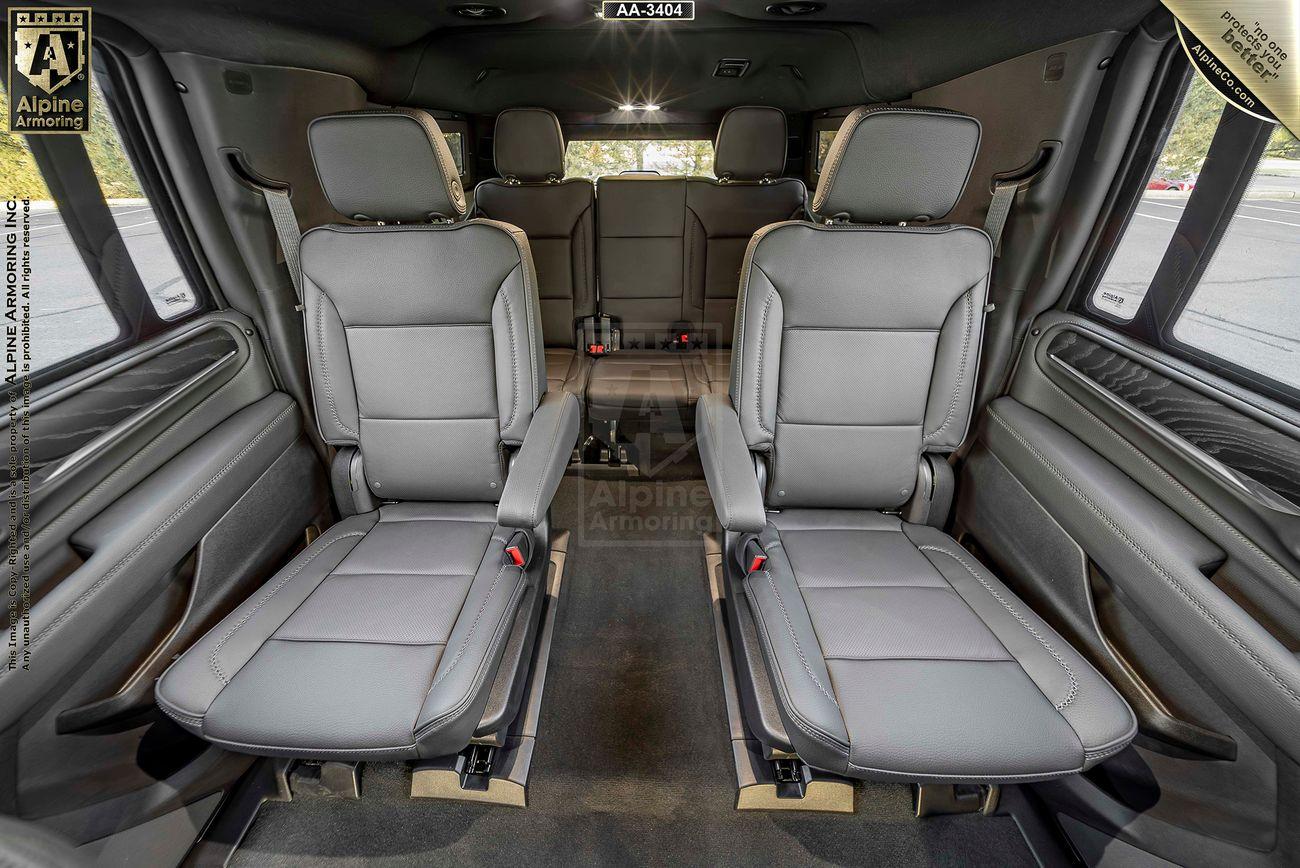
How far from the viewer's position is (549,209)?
3.17 meters

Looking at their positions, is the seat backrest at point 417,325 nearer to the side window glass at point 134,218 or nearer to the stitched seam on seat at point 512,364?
the stitched seam on seat at point 512,364

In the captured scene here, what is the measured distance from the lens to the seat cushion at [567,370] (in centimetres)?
292

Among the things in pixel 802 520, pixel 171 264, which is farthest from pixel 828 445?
pixel 171 264

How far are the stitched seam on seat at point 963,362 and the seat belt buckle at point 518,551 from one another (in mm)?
1258

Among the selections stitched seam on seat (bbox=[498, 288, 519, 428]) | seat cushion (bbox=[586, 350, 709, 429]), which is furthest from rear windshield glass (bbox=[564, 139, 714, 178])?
stitched seam on seat (bbox=[498, 288, 519, 428])

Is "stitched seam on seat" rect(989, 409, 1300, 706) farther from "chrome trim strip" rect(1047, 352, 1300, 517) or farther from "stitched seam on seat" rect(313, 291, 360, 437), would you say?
"stitched seam on seat" rect(313, 291, 360, 437)

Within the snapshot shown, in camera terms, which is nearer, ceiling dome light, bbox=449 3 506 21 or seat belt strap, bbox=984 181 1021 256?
seat belt strap, bbox=984 181 1021 256

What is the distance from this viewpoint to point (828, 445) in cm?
176

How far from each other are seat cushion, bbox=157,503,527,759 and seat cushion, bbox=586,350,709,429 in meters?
1.31

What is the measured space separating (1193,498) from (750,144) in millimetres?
2612

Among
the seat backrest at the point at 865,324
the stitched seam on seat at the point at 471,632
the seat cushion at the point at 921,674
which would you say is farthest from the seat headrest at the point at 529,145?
the seat cushion at the point at 921,674

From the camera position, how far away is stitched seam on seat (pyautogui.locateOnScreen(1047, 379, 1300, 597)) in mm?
1032

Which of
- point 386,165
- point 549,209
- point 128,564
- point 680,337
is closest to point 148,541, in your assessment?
point 128,564

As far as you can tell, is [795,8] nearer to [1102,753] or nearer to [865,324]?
[865,324]
